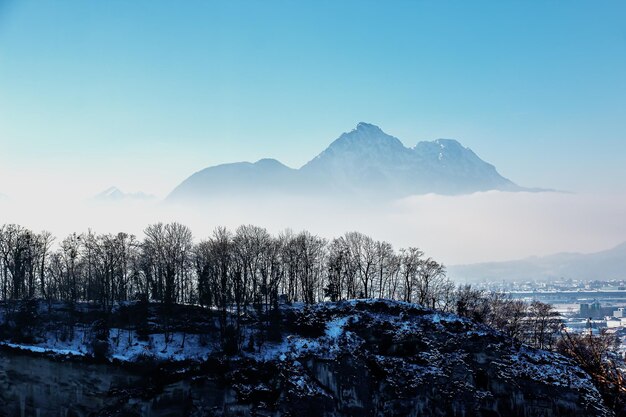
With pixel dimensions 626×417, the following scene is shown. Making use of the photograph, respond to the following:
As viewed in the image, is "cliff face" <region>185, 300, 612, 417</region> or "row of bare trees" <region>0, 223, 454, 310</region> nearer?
"cliff face" <region>185, 300, 612, 417</region>

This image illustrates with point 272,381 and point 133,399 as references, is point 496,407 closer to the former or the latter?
point 272,381

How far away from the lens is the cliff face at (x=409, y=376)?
163 feet

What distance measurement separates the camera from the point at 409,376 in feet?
171

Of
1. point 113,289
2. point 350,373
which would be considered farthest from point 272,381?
point 113,289

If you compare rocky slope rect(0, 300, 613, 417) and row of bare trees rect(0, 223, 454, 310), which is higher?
row of bare trees rect(0, 223, 454, 310)

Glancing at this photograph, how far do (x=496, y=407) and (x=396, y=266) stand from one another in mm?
25246

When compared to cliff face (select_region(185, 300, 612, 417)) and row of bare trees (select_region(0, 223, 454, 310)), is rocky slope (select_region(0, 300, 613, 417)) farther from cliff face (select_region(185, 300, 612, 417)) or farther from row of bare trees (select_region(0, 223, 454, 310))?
row of bare trees (select_region(0, 223, 454, 310))

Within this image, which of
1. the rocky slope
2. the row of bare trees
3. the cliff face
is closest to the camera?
the rocky slope

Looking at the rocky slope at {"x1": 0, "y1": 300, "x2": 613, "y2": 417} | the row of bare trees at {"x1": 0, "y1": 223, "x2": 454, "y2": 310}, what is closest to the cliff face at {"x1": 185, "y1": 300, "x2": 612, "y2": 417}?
the rocky slope at {"x1": 0, "y1": 300, "x2": 613, "y2": 417}

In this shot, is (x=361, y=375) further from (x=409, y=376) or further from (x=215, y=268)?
(x=215, y=268)

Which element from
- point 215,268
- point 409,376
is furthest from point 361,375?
point 215,268

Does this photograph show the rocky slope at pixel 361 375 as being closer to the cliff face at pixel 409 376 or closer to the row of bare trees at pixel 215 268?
the cliff face at pixel 409 376

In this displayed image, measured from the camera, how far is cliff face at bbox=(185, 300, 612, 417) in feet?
163

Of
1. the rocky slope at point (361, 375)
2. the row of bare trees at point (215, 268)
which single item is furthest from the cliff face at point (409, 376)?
the row of bare trees at point (215, 268)
